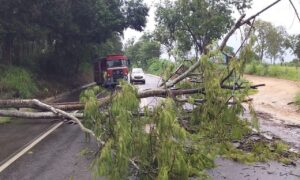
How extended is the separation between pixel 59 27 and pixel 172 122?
981 inches

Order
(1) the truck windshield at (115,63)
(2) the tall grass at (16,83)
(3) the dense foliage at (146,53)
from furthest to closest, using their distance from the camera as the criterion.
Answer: (3) the dense foliage at (146,53)
(1) the truck windshield at (115,63)
(2) the tall grass at (16,83)

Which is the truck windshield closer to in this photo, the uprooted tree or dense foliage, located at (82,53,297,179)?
the uprooted tree

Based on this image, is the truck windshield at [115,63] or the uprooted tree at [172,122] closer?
the uprooted tree at [172,122]

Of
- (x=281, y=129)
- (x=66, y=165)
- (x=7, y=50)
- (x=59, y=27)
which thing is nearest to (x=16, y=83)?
(x=7, y=50)

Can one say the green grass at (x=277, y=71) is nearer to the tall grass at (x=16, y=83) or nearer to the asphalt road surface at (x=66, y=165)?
the tall grass at (x=16, y=83)

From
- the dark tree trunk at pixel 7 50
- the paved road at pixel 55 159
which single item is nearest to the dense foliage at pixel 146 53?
the dark tree trunk at pixel 7 50

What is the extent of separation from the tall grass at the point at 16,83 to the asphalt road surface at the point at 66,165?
10.1 meters

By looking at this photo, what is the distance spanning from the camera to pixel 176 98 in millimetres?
8469

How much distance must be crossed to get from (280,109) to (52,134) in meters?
12.4

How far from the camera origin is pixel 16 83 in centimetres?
2422

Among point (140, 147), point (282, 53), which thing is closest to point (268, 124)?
point (140, 147)

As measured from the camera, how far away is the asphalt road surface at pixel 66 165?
814cm

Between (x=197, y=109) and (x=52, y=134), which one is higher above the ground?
(x=197, y=109)

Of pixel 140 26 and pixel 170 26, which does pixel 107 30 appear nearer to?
pixel 140 26
